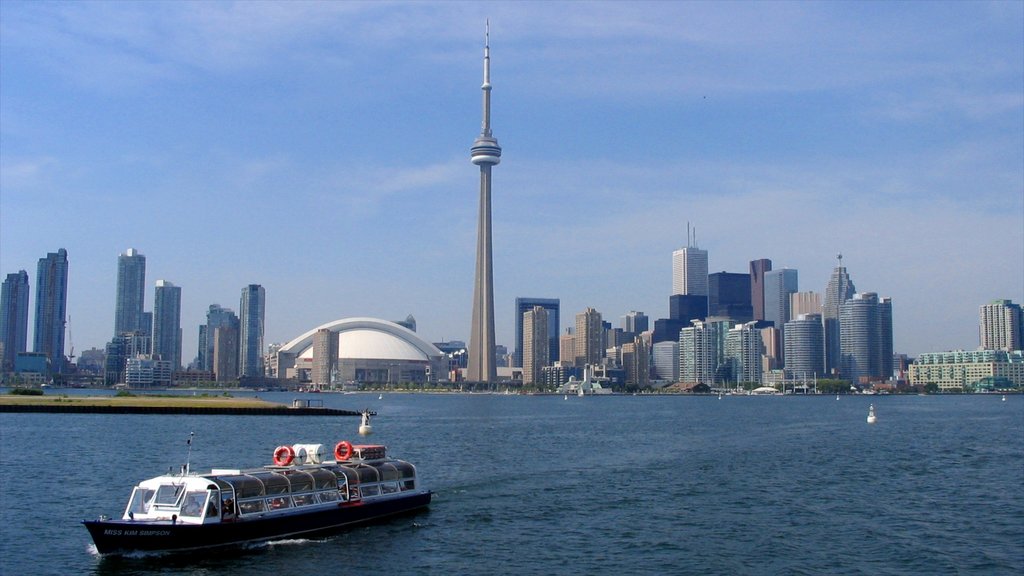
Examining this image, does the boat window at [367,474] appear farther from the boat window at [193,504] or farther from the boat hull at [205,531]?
the boat window at [193,504]

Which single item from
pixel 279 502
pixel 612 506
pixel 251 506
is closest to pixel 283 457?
pixel 279 502

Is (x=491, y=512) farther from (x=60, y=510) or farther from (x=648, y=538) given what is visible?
(x=60, y=510)

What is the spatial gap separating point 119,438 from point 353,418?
45.9 meters


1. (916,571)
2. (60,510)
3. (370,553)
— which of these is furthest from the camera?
(60,510)

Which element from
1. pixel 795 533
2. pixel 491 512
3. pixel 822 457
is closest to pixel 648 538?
pixel 795 533

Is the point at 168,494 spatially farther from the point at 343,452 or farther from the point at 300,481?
the point at 343,452

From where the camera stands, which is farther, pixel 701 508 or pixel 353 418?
pixel 353 418

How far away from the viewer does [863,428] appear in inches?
4031

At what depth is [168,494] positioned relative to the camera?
33.8 metres

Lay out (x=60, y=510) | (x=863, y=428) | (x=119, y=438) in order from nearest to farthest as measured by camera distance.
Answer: (x=60, y=510), (x=119, y=438), (x=863, y=428)

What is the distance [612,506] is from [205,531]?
735 inches

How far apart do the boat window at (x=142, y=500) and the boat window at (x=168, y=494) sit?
242 millimetres

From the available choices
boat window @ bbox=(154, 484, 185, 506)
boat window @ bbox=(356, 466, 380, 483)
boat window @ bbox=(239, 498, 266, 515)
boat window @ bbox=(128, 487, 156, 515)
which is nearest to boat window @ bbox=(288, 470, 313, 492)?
boat window @ bbox=(239, 498, 266, 515)

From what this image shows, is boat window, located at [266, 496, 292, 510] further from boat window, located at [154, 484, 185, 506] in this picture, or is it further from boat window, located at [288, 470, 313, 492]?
boat window, located at [154, 484, 185, 506]
